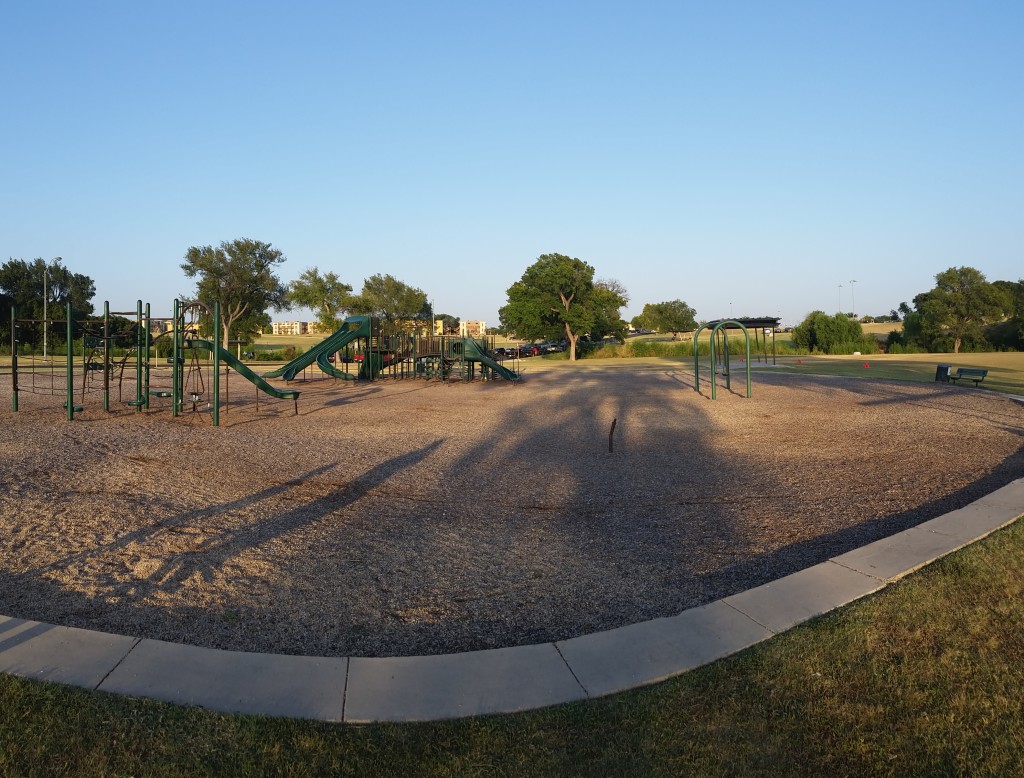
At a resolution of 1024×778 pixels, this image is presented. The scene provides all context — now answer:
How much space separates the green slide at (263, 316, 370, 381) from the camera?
25.9 metres

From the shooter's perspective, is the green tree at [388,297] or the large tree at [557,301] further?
the green tree at [388,297]

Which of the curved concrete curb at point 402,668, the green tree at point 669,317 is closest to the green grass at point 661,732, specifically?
the curved concrete curb at point 402,668

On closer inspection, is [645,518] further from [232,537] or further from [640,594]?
[232,537]

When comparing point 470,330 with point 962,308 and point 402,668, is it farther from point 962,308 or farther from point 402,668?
point 402,668

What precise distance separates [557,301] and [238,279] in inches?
1050

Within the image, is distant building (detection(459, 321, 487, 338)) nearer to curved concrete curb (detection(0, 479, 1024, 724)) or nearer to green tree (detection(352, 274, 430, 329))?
green tree (detection(352, 274, 430, 329))

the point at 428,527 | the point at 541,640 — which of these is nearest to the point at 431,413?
the point at 428,527

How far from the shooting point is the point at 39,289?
6241cm

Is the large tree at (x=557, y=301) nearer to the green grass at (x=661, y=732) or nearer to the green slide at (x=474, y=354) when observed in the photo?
the green slide at (x=474, y=354)

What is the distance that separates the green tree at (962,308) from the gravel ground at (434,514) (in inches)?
2176

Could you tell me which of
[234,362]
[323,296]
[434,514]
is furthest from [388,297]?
[434,514]

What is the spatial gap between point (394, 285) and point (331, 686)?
244ft

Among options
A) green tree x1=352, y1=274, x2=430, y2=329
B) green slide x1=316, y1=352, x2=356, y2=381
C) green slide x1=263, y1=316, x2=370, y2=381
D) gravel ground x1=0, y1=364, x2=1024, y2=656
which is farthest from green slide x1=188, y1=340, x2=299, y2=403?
green tree x1=352, y1=274, x2=430, y2=329

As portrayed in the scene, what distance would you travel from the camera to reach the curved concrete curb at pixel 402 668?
3.48 meters
